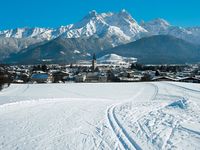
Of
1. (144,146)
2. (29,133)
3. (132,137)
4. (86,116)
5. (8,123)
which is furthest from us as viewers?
(86,116)

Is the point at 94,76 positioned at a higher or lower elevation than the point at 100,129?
lower

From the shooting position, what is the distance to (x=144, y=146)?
752 centimetres

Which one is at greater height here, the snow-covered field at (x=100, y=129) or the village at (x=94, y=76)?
the snow-covered field at (x=100, y=129)

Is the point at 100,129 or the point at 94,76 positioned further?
the point at 94,76

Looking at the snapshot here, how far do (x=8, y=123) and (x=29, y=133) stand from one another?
183cm

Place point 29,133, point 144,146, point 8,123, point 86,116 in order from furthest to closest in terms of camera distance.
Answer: point 86,116, point 8,123, point 29,133, point 144,146

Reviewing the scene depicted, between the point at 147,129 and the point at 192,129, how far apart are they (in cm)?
137

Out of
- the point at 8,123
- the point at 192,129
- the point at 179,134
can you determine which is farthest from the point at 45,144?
the point at 192,129

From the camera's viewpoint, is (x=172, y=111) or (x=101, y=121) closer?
(x=101, y=121)

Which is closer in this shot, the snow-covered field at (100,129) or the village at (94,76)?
the snow-covered field at (100,129)

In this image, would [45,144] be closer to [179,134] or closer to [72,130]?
[72,130]

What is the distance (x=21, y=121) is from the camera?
35.5 ft

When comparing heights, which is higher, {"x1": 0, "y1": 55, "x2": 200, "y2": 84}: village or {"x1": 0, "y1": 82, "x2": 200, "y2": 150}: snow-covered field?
{"x1": 0, "y1": 82, "x2": 200, "y2": 150}: snow-covered field

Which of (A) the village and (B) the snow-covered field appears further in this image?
(A) the village
